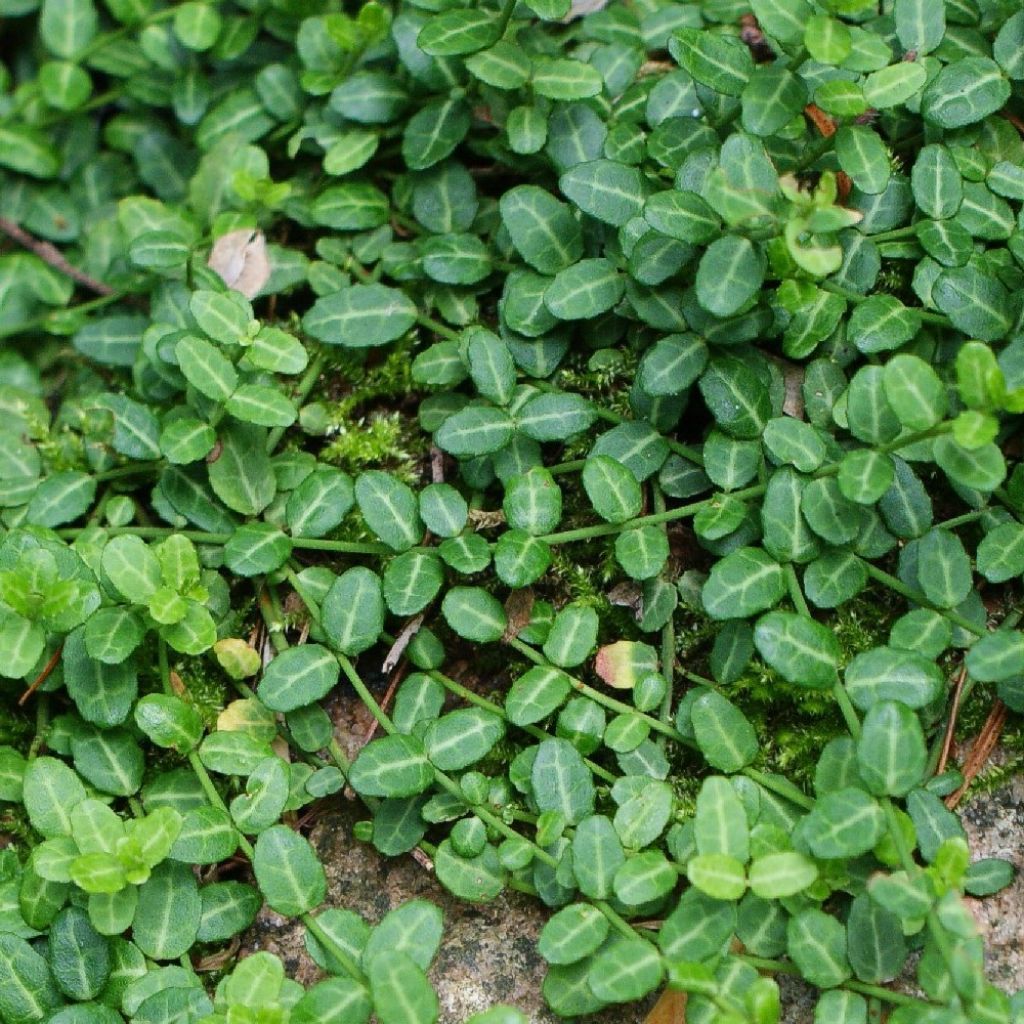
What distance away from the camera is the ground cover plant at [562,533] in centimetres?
263

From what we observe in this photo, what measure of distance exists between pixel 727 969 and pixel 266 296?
95.1 inches

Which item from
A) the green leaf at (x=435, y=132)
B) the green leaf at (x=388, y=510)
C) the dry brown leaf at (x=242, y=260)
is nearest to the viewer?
the green leaf at (x=388, y=510)

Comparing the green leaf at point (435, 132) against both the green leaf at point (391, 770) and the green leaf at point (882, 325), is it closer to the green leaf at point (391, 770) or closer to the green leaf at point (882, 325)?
the green leaf at point (882, 325)

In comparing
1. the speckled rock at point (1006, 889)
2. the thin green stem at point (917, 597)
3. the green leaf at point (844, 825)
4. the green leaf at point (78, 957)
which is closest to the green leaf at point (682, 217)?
the thin green stem at point (917, 597)

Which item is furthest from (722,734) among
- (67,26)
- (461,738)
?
(67,26)

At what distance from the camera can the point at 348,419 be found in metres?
3.53

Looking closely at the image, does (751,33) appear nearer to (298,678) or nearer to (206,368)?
(206,368)

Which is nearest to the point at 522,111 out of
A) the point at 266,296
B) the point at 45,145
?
the point at 266,296

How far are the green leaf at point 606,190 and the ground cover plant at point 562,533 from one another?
0.01m

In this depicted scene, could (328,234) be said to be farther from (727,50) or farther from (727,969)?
(727,969)

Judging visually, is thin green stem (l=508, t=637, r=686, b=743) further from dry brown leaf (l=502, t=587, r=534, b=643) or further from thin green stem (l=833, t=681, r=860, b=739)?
thin green stem (l=833, t=681, r=860, b=739)

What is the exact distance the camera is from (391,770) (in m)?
2.85

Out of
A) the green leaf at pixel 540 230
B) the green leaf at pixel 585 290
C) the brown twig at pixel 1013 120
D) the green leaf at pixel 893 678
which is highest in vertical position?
the brown twig at pixel 1013 120

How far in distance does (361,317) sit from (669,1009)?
2.05m
